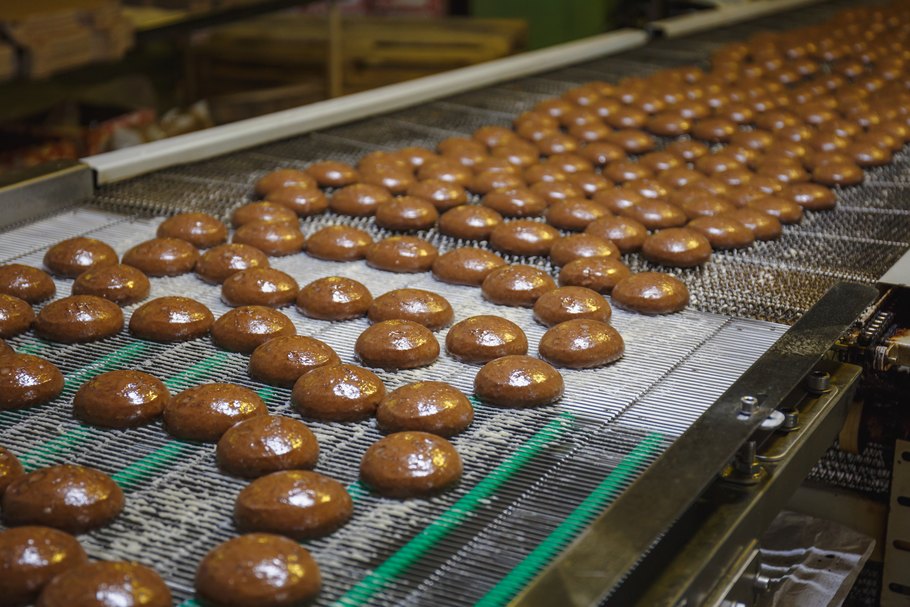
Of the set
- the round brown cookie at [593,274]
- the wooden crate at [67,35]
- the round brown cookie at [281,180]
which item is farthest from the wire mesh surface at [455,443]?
the wooden crate at [67,35]

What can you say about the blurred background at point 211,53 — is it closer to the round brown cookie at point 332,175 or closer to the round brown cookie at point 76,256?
the round brown cookie at point 332,175

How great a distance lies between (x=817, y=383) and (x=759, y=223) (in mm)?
890

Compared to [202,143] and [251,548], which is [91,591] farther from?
[202,143]

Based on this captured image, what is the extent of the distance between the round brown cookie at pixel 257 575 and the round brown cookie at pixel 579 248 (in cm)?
137

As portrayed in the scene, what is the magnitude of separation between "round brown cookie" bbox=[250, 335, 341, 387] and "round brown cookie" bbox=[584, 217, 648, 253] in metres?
0.96

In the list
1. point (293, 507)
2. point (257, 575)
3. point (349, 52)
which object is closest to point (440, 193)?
point (293, 507)

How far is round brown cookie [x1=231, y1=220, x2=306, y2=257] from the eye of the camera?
278cm

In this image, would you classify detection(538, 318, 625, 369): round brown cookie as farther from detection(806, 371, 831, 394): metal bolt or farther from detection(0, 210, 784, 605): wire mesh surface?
detection(806, 371, 831, 394): metal bolt

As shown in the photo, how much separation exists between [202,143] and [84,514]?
2056 millimetres

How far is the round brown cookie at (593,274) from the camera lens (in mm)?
2572

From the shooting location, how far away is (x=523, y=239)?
280 centimetres

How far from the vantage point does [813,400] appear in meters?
2.09

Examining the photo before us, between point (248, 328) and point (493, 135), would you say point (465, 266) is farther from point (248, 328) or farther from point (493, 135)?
point (493, 135)

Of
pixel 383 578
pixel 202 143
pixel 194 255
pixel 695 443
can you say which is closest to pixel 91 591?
pixel 383 578
